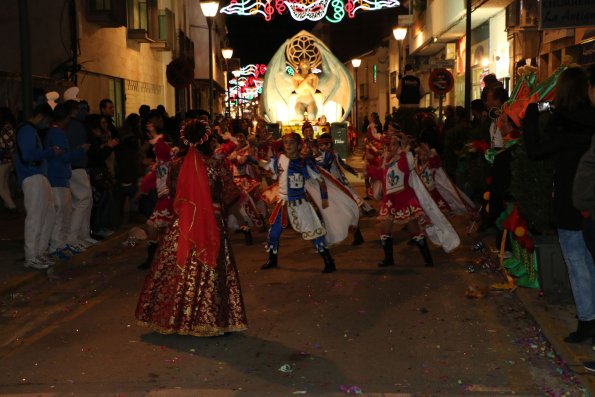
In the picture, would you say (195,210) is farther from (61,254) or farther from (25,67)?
(25,67)

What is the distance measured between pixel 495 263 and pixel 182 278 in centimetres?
476

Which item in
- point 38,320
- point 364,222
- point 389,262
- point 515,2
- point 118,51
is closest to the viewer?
point 38,320

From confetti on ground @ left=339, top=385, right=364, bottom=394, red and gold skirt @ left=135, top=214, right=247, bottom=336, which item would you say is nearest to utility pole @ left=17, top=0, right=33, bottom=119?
red and gold skirt @ left=135, top=214, right=247, bottom=336

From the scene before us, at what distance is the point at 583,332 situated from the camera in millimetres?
6613

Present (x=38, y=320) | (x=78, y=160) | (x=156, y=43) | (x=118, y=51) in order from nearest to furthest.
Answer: (x=38, y=320), (x=78, y=160), (x=118, y=51), (x=156, y=43)

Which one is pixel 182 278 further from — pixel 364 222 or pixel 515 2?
pixel 515 2

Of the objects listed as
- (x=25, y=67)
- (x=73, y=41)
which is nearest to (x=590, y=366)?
(x=25, y=67)

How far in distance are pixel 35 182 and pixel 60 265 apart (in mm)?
1228

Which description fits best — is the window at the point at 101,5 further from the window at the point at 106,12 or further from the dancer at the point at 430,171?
the dancer at the point at 430,171

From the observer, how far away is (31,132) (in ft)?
32.9

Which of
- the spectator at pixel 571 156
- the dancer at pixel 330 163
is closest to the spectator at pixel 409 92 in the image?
the dancer at pixel 330 163

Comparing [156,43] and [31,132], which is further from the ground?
[156,43]

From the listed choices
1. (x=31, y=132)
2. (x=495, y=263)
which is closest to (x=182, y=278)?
(x=31, y=132)

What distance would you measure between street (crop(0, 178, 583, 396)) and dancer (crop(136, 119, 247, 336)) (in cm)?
20
